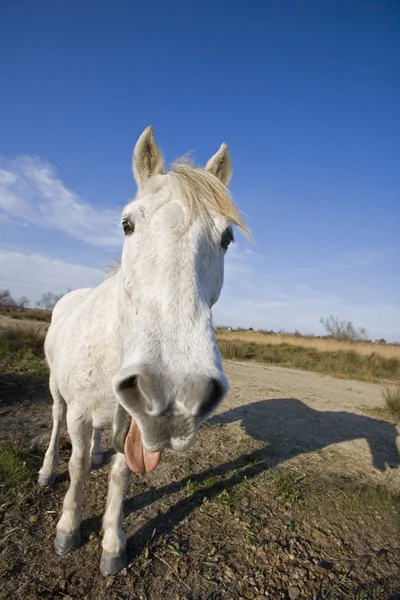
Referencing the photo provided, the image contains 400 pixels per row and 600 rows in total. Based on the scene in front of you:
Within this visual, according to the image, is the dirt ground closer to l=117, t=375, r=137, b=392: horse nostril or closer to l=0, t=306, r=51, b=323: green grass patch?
l=117, t=375, r=137, b=392: horse nostril

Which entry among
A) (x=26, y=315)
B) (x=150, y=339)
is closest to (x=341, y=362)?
(x=150, y=339)

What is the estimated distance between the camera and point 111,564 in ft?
7.04

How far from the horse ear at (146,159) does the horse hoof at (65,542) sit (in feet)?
9.09

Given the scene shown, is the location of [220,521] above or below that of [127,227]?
below

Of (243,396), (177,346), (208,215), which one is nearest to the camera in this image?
(177,346)

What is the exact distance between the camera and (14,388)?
17.4 feet

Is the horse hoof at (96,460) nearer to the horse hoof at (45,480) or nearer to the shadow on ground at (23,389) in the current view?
the horse hoof at (45,480)

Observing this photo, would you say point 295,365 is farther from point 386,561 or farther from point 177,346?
point 177,346

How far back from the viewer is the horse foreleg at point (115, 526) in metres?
2.16

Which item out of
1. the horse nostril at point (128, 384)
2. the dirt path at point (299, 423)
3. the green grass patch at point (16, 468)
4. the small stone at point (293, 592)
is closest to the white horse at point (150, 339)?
the horse nostril at point (128, 384)

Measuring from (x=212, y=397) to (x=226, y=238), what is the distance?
45.2 inches

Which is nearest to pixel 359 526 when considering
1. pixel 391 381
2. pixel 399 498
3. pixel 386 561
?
pixel 386 561

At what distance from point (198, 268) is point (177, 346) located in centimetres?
52

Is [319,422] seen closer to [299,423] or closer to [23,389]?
[299,423]
